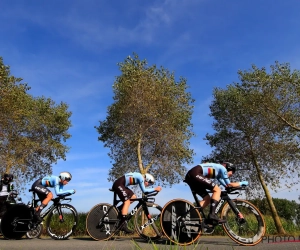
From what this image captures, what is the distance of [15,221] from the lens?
9.79m

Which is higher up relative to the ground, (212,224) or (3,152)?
(3,152)

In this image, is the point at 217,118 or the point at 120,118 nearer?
the point at 120,118

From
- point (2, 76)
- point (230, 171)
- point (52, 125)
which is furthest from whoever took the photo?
point (52, 125)

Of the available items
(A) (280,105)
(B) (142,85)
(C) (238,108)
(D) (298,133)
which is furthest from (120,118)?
(D) (298,133)

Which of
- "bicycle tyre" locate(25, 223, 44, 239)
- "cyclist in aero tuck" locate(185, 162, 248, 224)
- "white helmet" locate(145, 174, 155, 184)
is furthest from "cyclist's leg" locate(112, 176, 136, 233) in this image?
"bicycle tyre" locate(25, 223, 44, 239)

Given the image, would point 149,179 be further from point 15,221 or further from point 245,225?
point 15,221

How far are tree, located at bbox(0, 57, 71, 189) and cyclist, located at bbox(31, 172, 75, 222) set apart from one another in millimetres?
14102

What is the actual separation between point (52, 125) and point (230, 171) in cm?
2394

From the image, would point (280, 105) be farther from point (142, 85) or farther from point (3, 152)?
point (3, 152)

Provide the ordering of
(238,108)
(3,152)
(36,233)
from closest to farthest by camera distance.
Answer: (36,233) → (3,152) → (238,108)

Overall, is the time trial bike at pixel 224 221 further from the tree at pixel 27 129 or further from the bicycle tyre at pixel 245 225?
the tree at pixel 27 129

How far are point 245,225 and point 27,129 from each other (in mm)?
22978

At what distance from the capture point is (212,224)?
743 cm

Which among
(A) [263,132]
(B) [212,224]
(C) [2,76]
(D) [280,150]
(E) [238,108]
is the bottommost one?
(B) [212,224]
